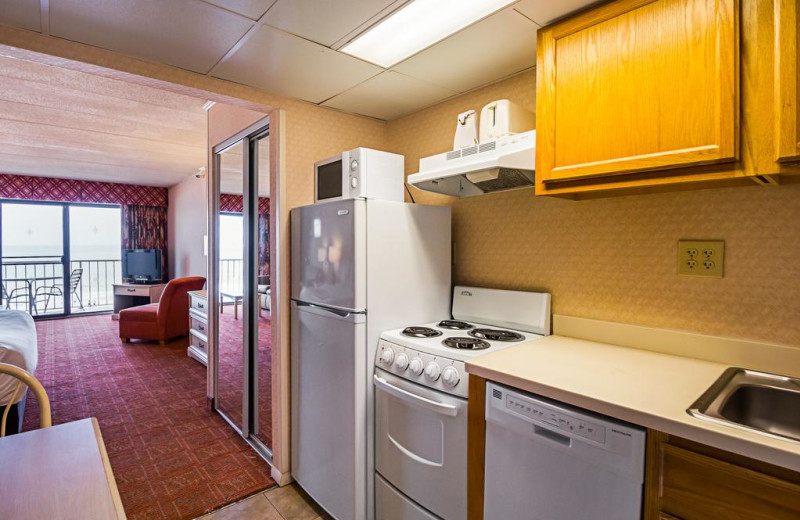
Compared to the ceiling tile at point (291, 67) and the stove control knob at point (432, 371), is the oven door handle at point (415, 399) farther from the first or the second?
the ceiling tile at point (291, 67)

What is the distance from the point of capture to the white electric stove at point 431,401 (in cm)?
152

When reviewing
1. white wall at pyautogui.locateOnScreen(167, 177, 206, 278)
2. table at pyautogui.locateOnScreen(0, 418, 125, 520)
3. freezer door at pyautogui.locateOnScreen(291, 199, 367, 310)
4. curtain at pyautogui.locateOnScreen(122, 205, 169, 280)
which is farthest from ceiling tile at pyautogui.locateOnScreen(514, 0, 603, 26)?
curtain at pyautogui.locateOnScreen(122, 205, 169, 280)

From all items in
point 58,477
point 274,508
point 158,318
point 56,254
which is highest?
point 56,254

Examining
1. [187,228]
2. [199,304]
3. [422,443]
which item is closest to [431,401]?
[422,443]

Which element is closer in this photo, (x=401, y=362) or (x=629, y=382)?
(x=629, y=382)

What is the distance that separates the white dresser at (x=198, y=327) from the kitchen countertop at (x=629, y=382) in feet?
12.1

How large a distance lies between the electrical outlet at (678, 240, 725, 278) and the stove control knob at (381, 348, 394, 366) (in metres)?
1.19

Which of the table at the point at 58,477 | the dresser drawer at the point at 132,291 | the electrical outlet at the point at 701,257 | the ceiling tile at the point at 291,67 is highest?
the ceiling tile at the point at 291,67

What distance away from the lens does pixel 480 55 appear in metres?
1.79

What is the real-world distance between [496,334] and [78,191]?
26.5ft

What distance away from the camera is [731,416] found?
1207 millimetres

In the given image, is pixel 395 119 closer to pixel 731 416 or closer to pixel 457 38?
pixel 457 38

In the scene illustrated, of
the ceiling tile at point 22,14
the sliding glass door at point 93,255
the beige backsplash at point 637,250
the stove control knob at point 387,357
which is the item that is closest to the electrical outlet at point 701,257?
the beige backsplash at point 637,250

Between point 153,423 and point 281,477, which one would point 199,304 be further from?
point 281,477
